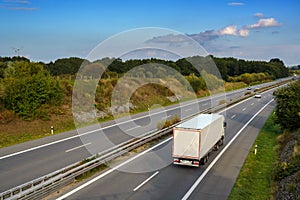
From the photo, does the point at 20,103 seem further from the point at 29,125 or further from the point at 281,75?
the point at 281,75

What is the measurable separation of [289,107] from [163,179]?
63.6ft

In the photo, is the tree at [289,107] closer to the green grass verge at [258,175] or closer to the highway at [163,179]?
the green grass verge at [258,175]

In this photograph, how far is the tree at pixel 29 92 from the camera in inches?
1169

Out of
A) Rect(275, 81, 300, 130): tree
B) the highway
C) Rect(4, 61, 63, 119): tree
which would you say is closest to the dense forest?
Rect(4, 61, 63, 119): tree

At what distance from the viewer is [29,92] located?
30844 mm

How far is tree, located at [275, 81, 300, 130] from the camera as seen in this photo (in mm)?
29766

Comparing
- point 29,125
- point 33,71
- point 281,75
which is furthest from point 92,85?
point 281,75

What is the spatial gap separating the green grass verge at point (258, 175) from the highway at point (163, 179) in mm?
414

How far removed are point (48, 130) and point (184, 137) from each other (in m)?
15.5

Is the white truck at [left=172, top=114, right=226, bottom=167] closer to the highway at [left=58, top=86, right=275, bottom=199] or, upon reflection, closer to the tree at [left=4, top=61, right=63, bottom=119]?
the highway at [left=58, top=86, right=275, bottom=199]

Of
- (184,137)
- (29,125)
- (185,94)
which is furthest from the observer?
(185,94)

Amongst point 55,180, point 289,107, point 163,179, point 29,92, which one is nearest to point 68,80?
point 29,92

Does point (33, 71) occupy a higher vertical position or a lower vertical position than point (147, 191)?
higher

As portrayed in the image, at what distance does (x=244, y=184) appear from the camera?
1598 cm
